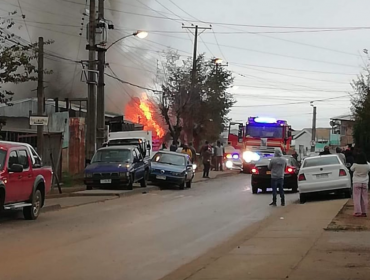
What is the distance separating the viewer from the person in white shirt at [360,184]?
52.3 ft

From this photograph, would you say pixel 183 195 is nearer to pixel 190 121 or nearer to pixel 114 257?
pixel 114 257

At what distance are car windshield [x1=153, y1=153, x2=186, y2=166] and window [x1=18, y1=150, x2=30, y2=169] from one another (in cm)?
1439

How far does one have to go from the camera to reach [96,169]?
26.6m

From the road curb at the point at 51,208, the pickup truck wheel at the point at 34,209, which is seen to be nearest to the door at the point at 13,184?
the pickup truck wheel at the point at 34,209

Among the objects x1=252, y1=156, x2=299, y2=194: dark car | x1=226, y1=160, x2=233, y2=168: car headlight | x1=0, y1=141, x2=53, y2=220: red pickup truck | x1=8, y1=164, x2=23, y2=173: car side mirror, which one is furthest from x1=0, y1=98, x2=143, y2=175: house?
x1=226, y1=160, x2=233, y2=168: car headlight

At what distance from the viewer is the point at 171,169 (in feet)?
97.2

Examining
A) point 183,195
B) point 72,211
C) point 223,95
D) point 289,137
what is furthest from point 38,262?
point 223,95

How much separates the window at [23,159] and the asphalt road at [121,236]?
4.44 ft

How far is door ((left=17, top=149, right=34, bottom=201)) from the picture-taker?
1600 centimetres

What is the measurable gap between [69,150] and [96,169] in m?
9.63

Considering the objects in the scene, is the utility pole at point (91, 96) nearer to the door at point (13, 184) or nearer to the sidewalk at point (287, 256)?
the door at point (13, 184)

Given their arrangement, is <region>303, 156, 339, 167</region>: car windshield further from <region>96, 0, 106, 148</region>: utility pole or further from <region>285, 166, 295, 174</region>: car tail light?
<region>96, 0, 106, 148</region>: utility pole

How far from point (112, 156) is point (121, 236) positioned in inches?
542

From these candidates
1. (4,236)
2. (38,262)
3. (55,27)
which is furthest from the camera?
(55,27)
